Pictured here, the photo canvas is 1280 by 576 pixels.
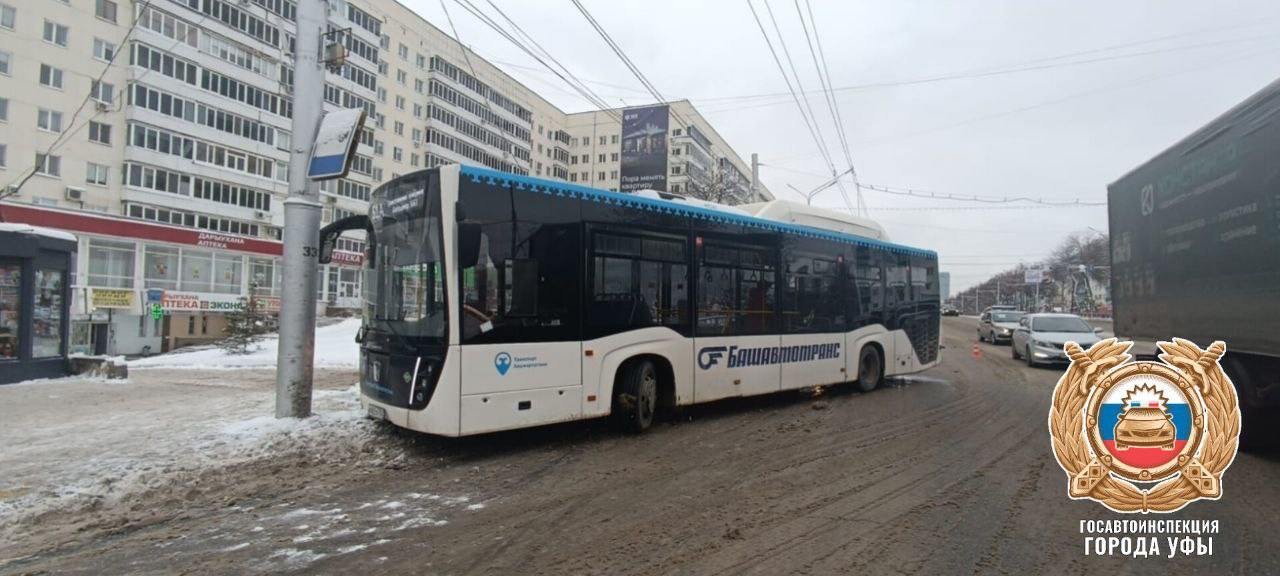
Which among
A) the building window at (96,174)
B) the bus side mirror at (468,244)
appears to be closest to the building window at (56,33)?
the building window at (96,174)

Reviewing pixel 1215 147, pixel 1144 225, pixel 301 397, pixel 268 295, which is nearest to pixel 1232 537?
pixel 1215 147

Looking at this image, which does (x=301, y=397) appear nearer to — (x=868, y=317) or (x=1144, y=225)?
(x=868, y=317)

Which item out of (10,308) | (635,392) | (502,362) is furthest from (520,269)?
(10,308)

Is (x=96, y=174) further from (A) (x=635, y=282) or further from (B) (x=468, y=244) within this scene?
(A) (x=635, y=282)

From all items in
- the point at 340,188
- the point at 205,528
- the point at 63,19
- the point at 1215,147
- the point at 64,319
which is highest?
the point at 63,19

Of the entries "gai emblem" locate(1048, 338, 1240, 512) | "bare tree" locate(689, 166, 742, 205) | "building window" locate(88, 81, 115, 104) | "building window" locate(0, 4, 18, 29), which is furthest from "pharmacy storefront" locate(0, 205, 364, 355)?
"gai emblem" locate(1048, 338, 1240, 512)

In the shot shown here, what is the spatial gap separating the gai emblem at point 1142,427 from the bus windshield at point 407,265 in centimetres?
543

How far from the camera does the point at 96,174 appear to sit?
38.1m

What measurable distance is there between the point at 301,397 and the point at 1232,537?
30.7 ft

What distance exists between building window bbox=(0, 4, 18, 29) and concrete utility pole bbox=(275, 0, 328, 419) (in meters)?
39.4

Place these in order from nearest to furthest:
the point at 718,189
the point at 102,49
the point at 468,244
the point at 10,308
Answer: the point at 468,244 < the point at 10,308 < the point at 718,189 < the point at 102,49

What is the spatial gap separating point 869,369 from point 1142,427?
336 inches

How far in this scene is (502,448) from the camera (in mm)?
7398

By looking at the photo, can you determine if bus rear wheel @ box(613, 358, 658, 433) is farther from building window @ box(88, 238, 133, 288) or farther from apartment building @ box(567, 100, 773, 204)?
building window @ box(88, 238, 133, 288)
